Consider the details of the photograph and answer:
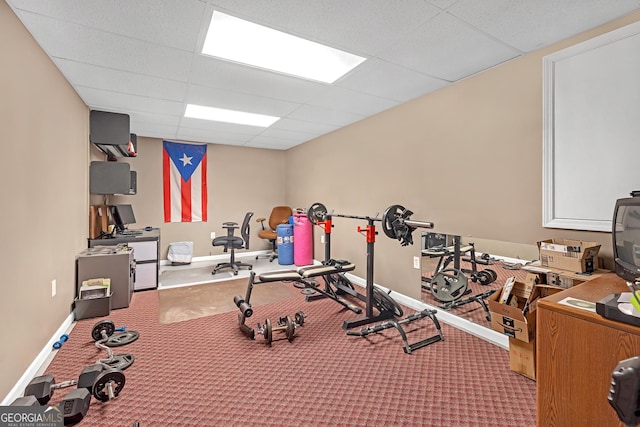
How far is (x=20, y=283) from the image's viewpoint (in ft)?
6.35

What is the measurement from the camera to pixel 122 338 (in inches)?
103

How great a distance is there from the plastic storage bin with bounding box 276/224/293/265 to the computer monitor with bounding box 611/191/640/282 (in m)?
4.46

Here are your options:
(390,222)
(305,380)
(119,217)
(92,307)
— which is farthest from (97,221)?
(390,222)

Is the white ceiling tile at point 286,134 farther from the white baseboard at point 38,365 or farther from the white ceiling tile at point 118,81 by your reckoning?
the white baseboard at point 38,365

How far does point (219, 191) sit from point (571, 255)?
220 inches

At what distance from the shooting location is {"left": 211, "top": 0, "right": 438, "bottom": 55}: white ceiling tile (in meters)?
1.70

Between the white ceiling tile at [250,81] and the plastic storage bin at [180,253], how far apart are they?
361 cm

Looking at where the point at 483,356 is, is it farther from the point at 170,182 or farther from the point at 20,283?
the point at 170,182

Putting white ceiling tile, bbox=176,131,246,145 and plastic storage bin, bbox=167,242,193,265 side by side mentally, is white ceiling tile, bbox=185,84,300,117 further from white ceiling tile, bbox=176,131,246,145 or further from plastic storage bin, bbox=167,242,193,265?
plastic storage bin, bbox=167,242,193,265

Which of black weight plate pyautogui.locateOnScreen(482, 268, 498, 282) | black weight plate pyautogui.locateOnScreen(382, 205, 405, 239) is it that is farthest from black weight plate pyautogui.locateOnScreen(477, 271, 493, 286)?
black weight plate pyautogui.locateOnScreen(382, 205, 405, 239)

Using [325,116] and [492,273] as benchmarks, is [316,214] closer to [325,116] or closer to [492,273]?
[325,116]

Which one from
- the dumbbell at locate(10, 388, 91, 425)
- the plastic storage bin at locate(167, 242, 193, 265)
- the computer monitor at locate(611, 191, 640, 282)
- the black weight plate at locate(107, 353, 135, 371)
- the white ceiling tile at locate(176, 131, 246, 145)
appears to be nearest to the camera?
the computer monitor at locate(611, 191, 640, 282)

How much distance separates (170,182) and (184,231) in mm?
971

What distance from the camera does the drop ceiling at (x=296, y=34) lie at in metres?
1.73
